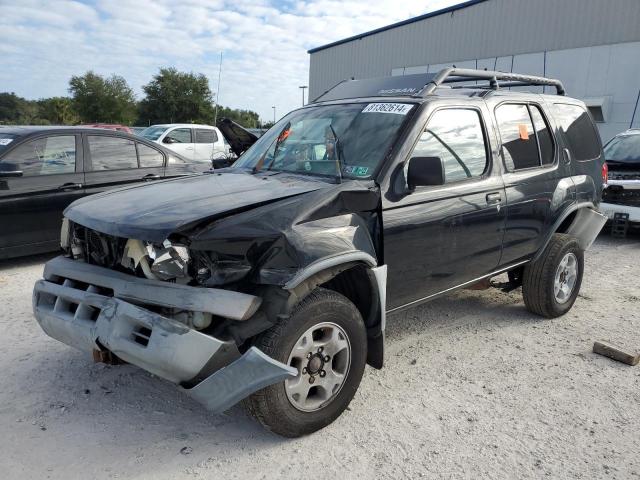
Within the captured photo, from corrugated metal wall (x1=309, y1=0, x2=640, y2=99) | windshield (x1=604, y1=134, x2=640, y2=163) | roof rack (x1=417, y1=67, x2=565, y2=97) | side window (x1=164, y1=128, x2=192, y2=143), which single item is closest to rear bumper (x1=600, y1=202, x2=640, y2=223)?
windshield (x1=604, y1=134, x2=640, y2=163)

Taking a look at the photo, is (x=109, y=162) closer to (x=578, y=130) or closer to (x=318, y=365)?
(x=318, y=365)

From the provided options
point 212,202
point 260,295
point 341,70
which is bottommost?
point 260,295

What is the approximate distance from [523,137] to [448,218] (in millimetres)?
1291

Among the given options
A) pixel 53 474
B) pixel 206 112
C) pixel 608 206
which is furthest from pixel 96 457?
pixel 206 112

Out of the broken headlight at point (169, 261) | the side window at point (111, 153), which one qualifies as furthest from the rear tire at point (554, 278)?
the side window at point (111, 153)

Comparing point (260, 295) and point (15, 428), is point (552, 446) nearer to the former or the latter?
point (260, 295)

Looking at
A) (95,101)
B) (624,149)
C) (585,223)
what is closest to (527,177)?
(585,223)

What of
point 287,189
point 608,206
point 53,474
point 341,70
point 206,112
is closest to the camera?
point 53,474

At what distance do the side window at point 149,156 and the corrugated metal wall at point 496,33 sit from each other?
16345mm

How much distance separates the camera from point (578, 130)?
193 inches

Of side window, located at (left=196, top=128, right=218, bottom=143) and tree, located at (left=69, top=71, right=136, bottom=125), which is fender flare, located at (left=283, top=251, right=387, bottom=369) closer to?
side window, located at (left=196, top=128, right=218, bottom=143)

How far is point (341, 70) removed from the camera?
30.5 m

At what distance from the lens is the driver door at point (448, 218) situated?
10.8 ft

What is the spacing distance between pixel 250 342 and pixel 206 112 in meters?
44.5
